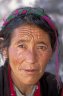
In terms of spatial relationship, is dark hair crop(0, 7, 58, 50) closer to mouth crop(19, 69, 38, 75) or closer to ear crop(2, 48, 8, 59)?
ear crop(2, 48, 8, 59)

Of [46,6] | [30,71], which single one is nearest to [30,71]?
[30,71]

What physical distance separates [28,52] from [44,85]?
30 cm

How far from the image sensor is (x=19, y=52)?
5.12ft

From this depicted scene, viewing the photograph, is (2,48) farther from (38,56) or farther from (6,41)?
(38,56)

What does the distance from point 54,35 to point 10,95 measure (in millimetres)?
385

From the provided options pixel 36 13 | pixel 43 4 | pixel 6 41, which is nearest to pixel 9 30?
pixel 6 41

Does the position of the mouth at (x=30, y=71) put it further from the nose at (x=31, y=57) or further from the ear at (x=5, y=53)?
the ear at (x=5, y=53)

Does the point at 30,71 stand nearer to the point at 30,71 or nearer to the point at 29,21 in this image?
the point at 30,71

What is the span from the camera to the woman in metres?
1.53

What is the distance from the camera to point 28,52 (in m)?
1.53

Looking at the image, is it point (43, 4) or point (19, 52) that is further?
point (43, 4)

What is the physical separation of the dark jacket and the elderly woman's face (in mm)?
96

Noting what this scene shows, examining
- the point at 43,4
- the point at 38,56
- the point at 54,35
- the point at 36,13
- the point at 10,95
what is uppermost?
the point at 43,4

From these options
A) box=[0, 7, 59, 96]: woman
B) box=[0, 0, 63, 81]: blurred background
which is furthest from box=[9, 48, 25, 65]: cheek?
box=[0, 0, 63, 81]: blurred background
